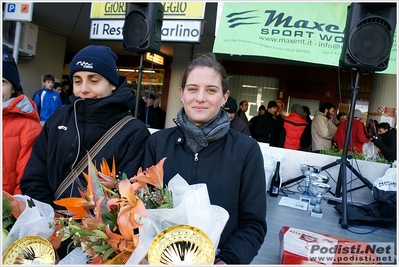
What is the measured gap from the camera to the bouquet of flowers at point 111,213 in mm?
869

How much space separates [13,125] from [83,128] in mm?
496

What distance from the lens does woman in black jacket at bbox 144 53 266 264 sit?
1255 mm

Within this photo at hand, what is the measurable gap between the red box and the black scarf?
0.77 m

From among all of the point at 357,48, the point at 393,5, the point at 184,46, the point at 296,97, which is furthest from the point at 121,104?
the point at 296,97

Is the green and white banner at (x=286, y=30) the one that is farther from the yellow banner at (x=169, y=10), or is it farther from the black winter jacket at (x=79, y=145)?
the black winter jacket at (x=79, y=145)

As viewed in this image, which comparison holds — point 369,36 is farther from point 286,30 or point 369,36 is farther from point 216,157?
point 216,157

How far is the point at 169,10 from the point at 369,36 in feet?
11.3

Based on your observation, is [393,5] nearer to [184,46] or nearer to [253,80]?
[184,46]

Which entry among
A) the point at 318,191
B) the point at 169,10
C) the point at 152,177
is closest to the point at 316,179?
the point at 318,191

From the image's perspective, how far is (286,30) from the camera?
5309 mm

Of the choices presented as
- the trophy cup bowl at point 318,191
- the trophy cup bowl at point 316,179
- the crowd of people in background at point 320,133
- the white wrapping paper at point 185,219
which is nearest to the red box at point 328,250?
the white wrapping paper at point 185,219

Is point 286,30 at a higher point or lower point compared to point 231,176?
higher

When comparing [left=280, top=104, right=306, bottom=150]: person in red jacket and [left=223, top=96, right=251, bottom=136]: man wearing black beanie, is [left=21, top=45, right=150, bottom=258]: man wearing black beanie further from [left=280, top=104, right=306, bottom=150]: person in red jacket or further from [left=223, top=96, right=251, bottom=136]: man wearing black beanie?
[left=280, top=104, right=306, bottom=150]: person in red jacket

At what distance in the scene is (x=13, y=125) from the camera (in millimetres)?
1755
